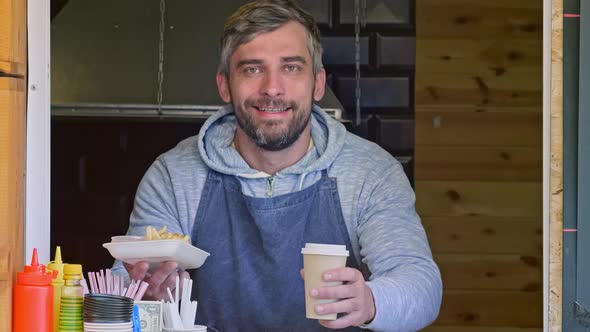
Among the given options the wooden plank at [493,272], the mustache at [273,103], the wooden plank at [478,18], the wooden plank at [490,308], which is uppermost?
the wooden plank at [478,18]

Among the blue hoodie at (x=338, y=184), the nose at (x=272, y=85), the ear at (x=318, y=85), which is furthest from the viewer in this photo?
the ear at (x=318, y=85)

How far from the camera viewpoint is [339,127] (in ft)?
9.48

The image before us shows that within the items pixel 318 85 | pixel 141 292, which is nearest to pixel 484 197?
pixel 318 85

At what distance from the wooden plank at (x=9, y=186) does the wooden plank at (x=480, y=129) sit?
11.1ft

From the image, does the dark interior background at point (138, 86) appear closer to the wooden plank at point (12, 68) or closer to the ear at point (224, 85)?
the ear at point (224, 85)

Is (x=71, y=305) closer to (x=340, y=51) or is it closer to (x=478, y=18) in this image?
(x=340, y=51)

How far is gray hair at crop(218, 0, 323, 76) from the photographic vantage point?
2.83 metres

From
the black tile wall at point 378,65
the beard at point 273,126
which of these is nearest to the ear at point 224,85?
the beard at point 273,126

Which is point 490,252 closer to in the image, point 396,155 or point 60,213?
point 396,155

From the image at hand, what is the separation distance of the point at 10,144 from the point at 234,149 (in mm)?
910

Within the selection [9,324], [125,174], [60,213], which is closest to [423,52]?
[125,174]

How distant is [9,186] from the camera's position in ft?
6.65

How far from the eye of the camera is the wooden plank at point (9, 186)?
198 centimetres

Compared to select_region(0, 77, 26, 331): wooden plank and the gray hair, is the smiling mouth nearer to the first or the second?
the gray hair
